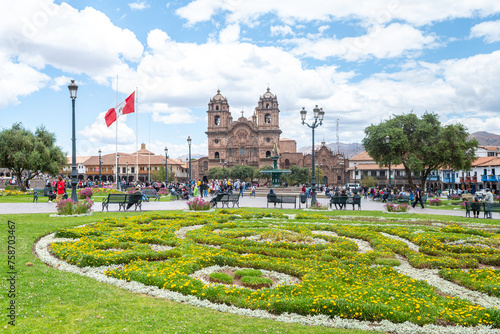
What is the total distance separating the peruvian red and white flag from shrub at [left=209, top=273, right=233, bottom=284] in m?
26.4

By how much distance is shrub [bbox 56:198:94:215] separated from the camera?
52.4ft

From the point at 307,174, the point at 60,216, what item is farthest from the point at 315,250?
the point at 307,174

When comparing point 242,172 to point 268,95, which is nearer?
point 242,172

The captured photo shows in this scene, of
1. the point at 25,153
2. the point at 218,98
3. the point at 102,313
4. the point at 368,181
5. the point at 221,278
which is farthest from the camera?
the point at 218,98

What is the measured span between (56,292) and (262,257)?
402 centimetres

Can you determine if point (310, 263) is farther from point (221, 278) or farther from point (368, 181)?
point (368, 181)

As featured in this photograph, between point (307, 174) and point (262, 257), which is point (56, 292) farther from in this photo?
point (307, 174)

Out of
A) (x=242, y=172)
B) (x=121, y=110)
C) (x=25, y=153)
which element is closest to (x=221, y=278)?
(x=121, y=110)

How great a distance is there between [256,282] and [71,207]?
12297mm

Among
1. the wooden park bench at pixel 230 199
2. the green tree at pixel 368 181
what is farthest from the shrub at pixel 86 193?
the green tree at pixel 368 181

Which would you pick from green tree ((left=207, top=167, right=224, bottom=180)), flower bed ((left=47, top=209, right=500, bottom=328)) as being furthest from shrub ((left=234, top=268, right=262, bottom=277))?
green tree ((left=207, top=167, right=224, bottom=180))

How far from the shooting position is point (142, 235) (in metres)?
10.6

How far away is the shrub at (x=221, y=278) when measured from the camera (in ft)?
21.9

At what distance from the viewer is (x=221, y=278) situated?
677 centimetres
